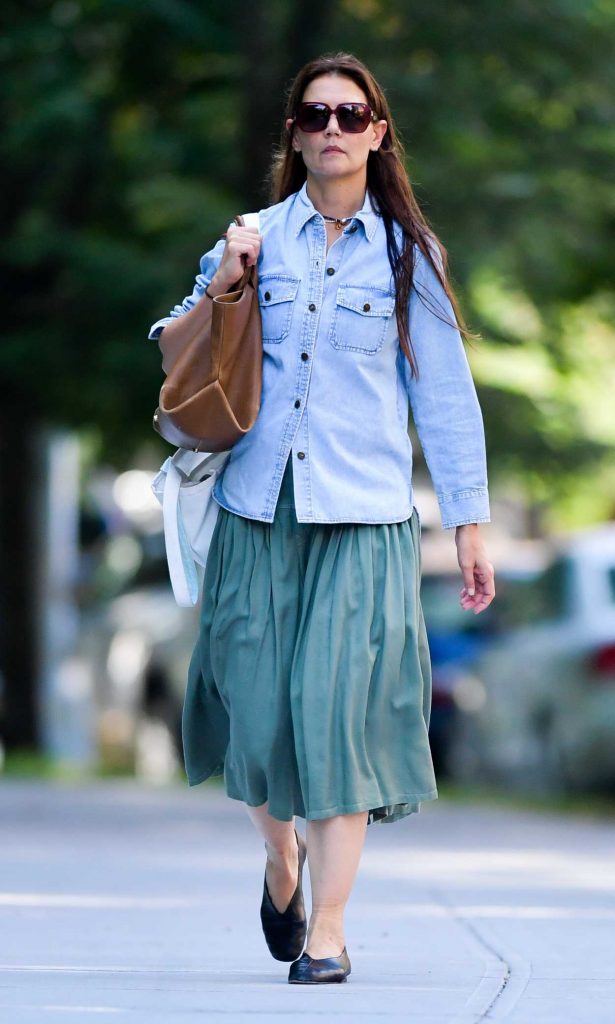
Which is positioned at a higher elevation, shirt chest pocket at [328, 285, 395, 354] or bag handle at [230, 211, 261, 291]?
bag handle at [230, 211, 261, 291]

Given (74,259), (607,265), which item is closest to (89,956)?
(74,259)

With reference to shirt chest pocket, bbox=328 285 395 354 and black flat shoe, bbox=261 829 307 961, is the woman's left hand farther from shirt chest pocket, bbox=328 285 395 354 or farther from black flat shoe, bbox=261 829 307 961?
black flat shoe, bbox=261 829 307 961

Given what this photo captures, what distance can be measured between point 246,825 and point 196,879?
2654 mm

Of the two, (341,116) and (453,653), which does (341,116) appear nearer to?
(341,116)

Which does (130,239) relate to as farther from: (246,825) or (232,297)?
(232,297)

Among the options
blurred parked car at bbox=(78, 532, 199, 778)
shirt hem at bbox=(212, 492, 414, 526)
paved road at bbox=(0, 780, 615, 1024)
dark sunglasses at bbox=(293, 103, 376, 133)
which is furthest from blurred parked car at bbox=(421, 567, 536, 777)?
dark sunglasses at bbox=(293, 103, 376, 133)

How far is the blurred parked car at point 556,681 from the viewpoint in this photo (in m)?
10.7

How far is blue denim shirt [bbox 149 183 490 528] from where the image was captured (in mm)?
4797

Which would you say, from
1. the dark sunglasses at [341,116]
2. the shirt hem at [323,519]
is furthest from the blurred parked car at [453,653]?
the dark sunglasses at [341,116]

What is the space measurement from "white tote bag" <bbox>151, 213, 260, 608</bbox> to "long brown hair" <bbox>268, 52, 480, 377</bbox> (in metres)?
0.29

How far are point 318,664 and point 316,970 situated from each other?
0.67 m

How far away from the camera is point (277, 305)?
191 inches

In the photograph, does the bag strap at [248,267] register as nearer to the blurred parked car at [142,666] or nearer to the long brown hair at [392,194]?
the long brown hair at [392,194]

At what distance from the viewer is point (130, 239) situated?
1220 centimetres
